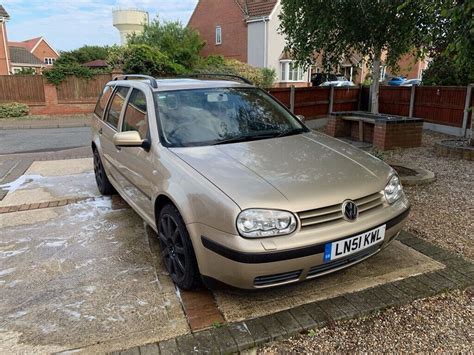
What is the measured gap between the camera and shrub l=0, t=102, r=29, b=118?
1709 cm

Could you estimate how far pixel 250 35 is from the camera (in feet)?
90.5

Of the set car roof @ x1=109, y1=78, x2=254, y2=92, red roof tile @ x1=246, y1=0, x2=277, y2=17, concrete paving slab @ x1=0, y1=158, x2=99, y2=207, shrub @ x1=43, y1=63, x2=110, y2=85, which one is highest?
red roof tile @ x1=246, y1=0, x2=277, y2=17

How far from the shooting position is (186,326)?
2611mm

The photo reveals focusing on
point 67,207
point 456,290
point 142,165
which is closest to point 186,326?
point 142,165

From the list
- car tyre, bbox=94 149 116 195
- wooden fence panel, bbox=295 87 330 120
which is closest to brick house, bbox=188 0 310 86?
wooden fence panel, bbox=295 87 330 120

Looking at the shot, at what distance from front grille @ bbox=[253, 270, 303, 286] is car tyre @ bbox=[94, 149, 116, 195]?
3.36 meters

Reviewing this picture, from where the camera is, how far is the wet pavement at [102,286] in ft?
8.45

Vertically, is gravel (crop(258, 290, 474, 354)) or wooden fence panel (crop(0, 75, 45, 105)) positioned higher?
wooden fence panel (crop(0, 75, 45, 105))

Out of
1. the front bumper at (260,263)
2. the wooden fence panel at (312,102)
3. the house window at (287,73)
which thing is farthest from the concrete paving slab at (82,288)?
the house window at (287,73)

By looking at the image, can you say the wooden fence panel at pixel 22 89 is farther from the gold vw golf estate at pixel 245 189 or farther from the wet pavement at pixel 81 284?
the gold vw golf estate at pixel 245 189

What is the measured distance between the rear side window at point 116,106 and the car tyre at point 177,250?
1846 mm

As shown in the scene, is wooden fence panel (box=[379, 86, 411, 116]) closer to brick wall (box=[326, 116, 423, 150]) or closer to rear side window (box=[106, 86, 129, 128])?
brick wall (box=[326, 116, 423, 150])

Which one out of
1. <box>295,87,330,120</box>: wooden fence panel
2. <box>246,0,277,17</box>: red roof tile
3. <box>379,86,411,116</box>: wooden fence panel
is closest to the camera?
<box>295,87,330,120</box>: wooden fence panel

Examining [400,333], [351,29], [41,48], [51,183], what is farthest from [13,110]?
[41,48]
